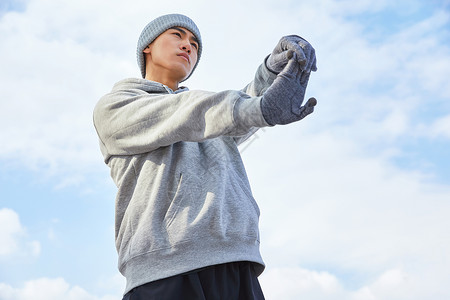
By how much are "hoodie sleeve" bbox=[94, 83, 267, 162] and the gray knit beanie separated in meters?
0.46

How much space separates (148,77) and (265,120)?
1300 millimetres

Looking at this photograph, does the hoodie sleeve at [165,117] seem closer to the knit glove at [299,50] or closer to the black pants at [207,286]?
the knit glove at [299,50]

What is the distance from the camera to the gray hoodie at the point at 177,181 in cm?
212

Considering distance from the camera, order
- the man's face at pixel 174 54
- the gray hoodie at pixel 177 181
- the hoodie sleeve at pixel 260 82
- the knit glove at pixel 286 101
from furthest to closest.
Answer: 1. the man's face at pixel 174 54
2. the hoodie sleeve at pixel 260 82
3. the gray hoodie at pixel 177 181
4. the knit glove at pixel 286 101

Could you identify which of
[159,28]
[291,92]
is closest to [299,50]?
[291,92]

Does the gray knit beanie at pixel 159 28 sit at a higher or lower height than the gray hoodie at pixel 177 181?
higher

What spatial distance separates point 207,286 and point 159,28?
4.93 feet

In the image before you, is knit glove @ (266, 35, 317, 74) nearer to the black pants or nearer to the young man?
the young man

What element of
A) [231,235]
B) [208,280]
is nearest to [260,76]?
[231,235]

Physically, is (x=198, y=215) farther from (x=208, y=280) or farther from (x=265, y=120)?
Result: (x=265, y=120)

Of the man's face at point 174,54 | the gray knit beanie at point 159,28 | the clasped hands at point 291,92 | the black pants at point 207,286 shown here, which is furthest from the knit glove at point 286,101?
the gray knit beanie at point 159,28

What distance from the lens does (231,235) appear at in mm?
2289

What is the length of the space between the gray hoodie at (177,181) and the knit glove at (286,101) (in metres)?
0.05

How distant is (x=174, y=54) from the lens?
2973mm
